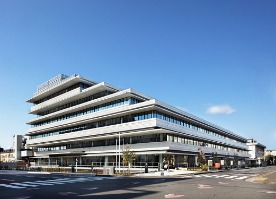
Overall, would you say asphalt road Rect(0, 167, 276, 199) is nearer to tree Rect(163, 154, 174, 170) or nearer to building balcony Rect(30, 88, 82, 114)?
tree Rect(163, 154, 174, 170)

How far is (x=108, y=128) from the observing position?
202ft

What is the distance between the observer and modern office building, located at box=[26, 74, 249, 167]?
2185 inches

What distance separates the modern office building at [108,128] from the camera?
5550 centimetres

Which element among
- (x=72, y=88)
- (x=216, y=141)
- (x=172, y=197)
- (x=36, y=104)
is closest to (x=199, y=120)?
(x=216, y=141)

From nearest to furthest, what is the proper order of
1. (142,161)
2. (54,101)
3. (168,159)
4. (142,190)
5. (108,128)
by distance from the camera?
(142,190) < (168,159) < (142,161) < (108,128) < (54,101)

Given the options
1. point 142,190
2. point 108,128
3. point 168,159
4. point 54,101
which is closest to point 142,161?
point 168,159

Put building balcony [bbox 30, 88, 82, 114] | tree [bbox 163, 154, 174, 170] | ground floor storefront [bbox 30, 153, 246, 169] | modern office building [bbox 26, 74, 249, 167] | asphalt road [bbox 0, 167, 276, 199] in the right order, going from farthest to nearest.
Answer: building balcony [bbox 30, 88, 82, 114], modern office building [bbox 26, 74, 249, 167], ground floor storefront [bbox 30, 153, 246, 169], tree [bbox 163, 154, 174, 170], asphalt road [bbox 0, 167, 276, 199]

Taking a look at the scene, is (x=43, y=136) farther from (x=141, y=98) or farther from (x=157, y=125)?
(x=157, y=125)

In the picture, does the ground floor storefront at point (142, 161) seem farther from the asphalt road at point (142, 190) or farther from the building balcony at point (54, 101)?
the asphalt road at point (142, 190)

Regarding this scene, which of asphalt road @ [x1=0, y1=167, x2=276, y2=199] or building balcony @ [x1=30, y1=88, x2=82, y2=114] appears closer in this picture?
asphalt road @ [x1=0, y1=167, x2=276, y2=199]

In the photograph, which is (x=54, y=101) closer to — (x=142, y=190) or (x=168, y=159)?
(x=168, y=159)

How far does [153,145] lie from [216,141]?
3109 centimetres

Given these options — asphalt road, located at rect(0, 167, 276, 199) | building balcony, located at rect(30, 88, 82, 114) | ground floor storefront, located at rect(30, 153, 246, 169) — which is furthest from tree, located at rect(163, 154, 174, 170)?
asphalt road, located at rect(0, 167, 276, 199)

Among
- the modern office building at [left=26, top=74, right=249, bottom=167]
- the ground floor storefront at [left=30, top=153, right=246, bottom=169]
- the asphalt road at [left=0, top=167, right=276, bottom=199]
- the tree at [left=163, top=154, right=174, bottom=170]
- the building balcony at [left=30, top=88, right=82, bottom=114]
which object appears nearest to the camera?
the asphalt road at [left=0, top=167, right=276, bottom=199]
